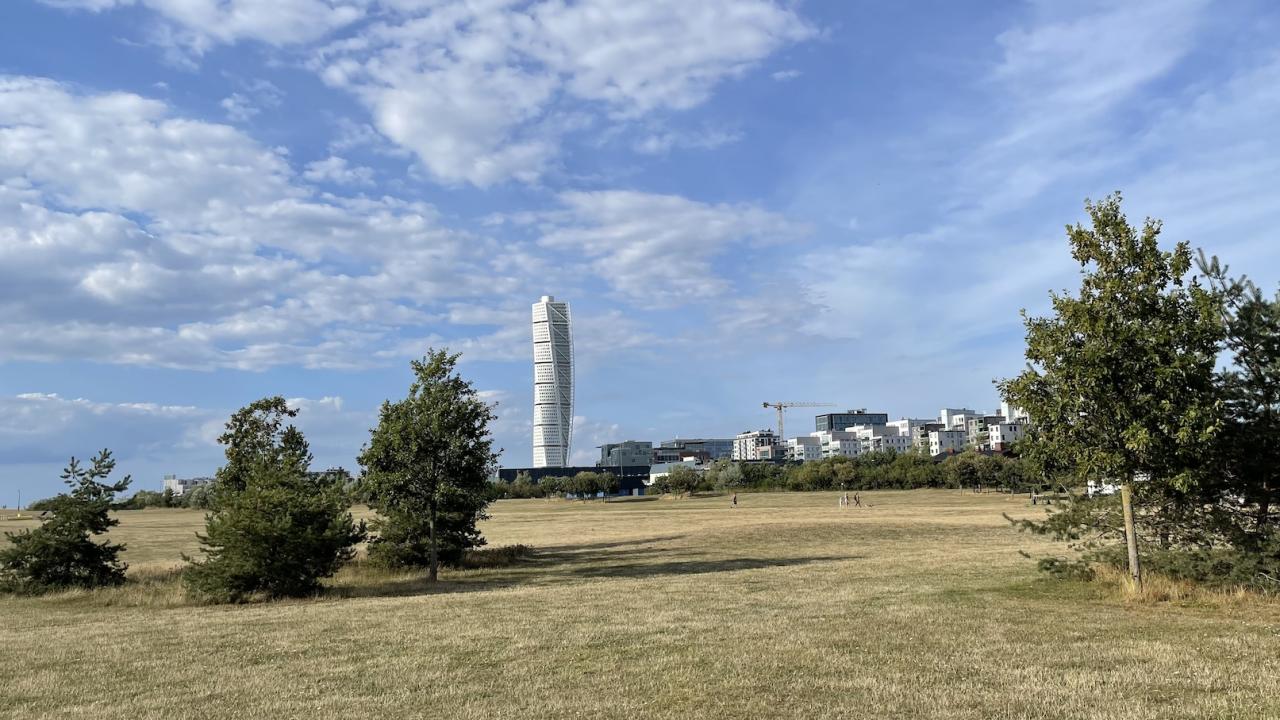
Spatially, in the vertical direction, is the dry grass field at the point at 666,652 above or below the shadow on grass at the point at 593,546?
above

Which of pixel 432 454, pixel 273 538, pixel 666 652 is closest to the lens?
pixel 666 652

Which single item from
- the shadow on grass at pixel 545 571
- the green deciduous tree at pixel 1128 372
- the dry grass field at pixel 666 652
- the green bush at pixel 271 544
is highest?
the green deciduous tree at pixel 1128 372

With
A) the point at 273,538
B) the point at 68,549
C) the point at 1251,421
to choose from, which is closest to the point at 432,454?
the point at 273,538

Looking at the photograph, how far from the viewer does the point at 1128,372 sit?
56.7 feet

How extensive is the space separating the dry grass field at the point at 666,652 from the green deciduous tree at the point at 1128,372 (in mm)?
2979

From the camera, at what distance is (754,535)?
4859 centimetres

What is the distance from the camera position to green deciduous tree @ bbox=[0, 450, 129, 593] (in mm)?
27266

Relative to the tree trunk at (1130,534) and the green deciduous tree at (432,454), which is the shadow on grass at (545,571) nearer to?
the green deciduous tree at (432,454)

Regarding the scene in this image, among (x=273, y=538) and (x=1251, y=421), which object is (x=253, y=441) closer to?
(x=273, y=538)

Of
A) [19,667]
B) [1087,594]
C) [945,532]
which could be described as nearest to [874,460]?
[945,532]

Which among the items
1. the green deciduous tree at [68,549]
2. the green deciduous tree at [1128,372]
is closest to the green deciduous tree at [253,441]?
the green deciduous tree at [68,549]

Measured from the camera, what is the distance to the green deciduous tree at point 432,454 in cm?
2855

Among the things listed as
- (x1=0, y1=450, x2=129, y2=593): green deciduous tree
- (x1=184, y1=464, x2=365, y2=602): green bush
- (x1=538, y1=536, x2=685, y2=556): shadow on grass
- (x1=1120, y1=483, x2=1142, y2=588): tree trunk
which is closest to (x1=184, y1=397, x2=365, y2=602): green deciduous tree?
(x1=184, y1=464, x2=365, y2=602): green bush

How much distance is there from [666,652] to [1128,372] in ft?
36.0
